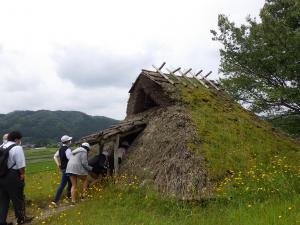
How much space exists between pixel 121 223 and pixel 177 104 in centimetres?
674

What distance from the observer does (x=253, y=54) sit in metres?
19.5

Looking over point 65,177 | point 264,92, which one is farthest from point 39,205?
point 264,92

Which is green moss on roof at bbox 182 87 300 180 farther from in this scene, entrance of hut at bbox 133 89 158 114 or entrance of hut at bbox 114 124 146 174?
entrance of hut at bbox 133 89 158 114

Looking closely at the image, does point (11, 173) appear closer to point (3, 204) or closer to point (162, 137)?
point (3, 204)

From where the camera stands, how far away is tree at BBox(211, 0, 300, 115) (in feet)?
57.7

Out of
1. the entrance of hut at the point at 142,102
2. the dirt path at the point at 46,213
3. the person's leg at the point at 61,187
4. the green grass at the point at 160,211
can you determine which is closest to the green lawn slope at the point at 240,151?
the green grass at the point at 160,211

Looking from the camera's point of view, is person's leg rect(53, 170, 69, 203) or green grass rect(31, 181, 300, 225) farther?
person's leg rect(53, 170, 69, 203)

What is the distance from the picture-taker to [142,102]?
1816cm

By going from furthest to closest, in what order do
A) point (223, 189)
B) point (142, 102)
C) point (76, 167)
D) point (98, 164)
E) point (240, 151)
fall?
point (142, 102), point (98, 164), point (240, 151), point (76, 167), point (223, 189)

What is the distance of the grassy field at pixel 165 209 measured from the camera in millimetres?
7771

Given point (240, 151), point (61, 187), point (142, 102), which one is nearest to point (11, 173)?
point (61, 187)

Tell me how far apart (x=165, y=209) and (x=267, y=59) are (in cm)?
1176

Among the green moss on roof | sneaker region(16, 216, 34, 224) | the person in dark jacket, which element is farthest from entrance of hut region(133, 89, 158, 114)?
sneaker region(16, 216, 34, 224)

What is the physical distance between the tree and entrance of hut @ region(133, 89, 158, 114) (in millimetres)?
5172
